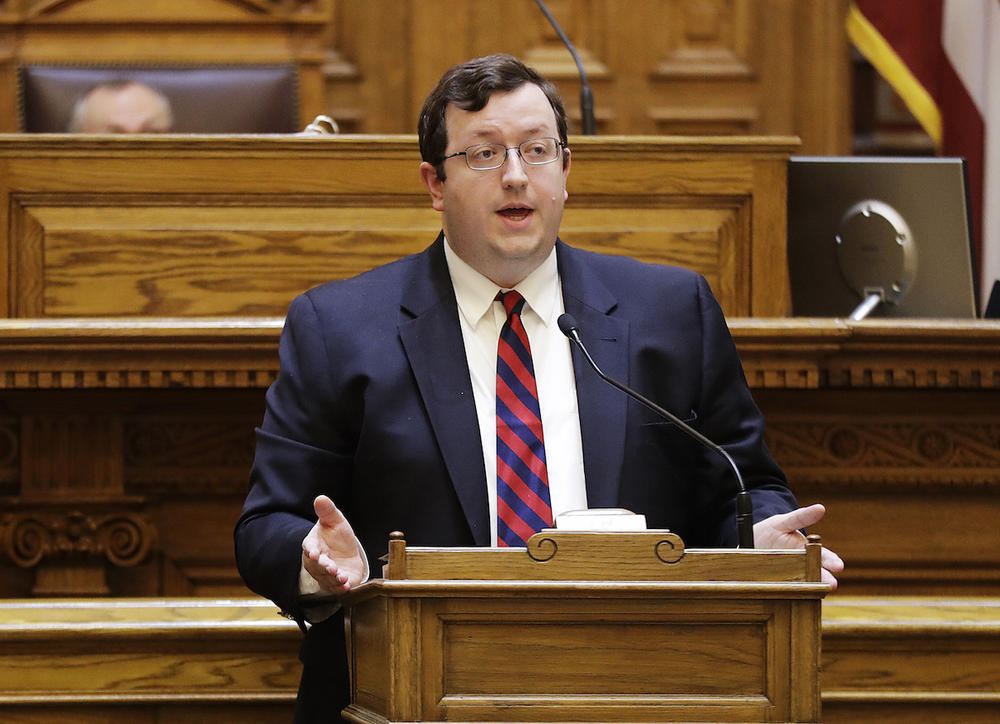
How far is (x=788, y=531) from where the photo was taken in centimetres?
166

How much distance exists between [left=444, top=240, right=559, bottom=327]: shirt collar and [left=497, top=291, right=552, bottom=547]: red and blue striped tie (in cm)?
4

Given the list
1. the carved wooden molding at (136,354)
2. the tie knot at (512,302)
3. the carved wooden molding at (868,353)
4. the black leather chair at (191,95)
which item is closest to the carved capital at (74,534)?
the carved wooden molding at (136,354)

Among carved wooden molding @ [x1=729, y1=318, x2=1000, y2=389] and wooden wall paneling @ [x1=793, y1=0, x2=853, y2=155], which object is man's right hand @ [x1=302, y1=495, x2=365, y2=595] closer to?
carved wooden molding @ [x1=729, y1=318, x2=1000, y2=389]

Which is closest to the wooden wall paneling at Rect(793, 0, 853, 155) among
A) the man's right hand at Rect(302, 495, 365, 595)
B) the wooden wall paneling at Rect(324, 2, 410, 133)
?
the wooden wall paneling at Rect(324, 2, 410, 133)

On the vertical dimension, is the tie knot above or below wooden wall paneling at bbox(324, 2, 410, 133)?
below

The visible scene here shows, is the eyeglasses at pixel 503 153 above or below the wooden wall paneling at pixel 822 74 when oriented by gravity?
below

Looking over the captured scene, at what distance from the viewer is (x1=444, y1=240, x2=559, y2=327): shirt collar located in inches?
78.6

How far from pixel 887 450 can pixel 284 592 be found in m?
1.21

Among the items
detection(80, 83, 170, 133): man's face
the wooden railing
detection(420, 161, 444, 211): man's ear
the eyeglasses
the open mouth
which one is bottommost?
the wooden railing

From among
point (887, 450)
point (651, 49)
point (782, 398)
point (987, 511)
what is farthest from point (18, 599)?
point (651, 49)

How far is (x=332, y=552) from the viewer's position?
1642 millimetres

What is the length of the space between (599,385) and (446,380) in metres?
0.20

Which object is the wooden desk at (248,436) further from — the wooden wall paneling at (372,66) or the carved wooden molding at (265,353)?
the wooden wall paneling at (372,66)

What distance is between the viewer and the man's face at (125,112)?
3773 millimetres
